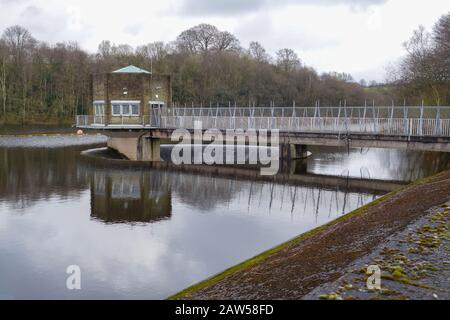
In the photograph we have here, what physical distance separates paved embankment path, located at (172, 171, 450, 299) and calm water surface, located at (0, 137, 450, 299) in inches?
46.4

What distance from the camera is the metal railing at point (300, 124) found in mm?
24359

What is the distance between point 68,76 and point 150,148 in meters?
38.0

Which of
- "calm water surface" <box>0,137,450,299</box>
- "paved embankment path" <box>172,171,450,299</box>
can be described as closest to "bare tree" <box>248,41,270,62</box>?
"calm water surface" <box>0,137,450,299</box>

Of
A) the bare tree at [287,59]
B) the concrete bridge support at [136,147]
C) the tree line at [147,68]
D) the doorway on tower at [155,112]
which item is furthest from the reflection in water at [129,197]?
the bare tree at [287,59]

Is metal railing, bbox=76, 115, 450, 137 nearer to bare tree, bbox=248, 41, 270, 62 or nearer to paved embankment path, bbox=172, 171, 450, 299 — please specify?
paved embankment path, bbox=172, 171, 450, 299

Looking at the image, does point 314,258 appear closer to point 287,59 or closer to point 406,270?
point 406,270

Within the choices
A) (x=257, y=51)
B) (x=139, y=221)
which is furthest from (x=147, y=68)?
(x=139, y=221)

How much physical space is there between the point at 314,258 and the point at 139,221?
25.3ft

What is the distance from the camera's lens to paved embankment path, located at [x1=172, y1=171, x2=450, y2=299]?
803 centimetres

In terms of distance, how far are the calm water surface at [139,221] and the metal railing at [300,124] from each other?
98.5 inches

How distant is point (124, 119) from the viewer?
34812 mm

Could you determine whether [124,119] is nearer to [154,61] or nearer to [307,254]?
[307,254]

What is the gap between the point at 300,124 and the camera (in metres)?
31.1

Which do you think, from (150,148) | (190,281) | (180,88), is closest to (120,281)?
(190,281)
